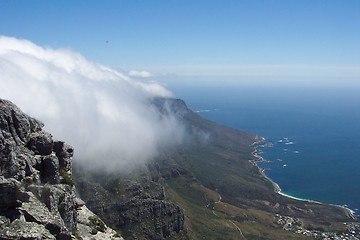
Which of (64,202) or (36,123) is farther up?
(36,123)

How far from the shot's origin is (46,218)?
34188 millimetres

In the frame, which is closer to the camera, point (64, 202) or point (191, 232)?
point (64, 202)

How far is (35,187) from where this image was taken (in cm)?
3819

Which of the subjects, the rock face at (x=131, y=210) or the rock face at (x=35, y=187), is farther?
the rock face at (x=131, y=210)

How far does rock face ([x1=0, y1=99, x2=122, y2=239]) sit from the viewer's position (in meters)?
32.1

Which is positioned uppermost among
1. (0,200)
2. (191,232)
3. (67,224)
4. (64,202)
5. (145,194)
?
(0,200)

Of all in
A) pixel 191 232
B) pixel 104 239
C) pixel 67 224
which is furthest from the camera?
pixel 191 232

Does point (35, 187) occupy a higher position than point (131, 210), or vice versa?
point (35, 187)

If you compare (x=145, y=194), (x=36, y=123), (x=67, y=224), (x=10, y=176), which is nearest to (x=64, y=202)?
(x=67, y=224)

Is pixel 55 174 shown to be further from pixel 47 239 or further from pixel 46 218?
pixel 47 239

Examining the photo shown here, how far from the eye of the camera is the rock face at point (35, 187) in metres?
32.1

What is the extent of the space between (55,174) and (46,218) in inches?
425

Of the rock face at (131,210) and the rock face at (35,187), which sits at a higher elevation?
the rock face at (35,187)

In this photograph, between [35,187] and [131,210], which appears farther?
[131,210]
